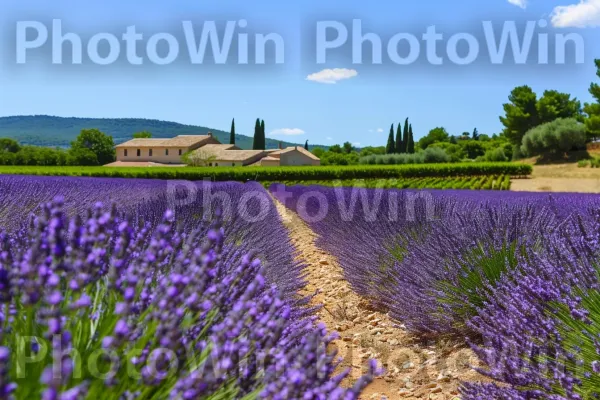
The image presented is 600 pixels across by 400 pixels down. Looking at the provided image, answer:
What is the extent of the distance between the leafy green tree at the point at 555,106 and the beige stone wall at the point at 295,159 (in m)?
24.6

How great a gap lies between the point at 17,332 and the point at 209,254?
0.47m

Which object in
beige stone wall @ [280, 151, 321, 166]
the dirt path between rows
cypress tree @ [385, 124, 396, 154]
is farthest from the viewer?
cypress tree @ [385, 124, 396, 154]

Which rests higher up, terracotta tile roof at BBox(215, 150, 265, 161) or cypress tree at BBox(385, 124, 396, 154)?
cypress tree at BBox(385, 124, 396, 154)

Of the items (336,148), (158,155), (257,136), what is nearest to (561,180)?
(257,136)

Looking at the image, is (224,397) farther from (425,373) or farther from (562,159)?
(562,159)

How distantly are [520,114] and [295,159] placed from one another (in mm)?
24777

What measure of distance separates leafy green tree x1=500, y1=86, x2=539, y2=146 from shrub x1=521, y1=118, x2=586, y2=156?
7850 mm

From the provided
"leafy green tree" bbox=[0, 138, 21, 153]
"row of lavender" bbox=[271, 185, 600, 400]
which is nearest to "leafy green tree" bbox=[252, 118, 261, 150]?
"leafy green tree" bbox=[0, 138, 21, 153]

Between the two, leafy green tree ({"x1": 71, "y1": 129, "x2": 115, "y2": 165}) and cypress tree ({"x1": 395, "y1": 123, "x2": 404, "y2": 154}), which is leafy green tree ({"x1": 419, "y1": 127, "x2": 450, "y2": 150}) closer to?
cypress tree ({"x1": 395, "y1": 123, "x2": 404, "y2": 154})

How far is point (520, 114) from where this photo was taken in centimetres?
5153

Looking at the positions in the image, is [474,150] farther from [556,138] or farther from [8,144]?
[8,144]

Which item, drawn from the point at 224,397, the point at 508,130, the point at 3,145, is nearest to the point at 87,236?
the point at 224,397

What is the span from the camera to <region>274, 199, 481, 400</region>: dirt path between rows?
9.11 feet

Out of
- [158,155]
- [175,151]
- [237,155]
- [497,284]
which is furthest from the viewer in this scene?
[175,151]
